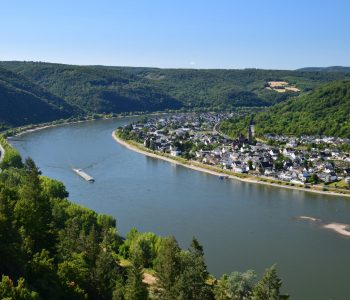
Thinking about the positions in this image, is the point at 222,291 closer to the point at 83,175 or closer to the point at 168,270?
the point at 168,270

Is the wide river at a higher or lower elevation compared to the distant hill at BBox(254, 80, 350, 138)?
lower

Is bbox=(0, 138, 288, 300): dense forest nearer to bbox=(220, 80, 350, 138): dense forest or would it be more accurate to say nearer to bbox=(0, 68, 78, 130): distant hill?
bbox=(220, 80, 350, 138): dense forest

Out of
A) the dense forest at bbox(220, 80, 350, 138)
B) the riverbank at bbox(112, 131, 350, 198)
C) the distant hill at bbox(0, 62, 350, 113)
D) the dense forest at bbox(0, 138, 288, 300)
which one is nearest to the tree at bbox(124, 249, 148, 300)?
the dense forest at bbox(0, 138, 288, 300)

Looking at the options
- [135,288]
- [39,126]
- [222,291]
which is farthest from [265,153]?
[39,126]

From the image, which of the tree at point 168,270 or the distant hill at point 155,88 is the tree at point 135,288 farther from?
the distant hill at point 155,88

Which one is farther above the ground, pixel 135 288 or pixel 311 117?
pixel 135 288

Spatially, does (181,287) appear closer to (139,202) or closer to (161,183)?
(139,202)
